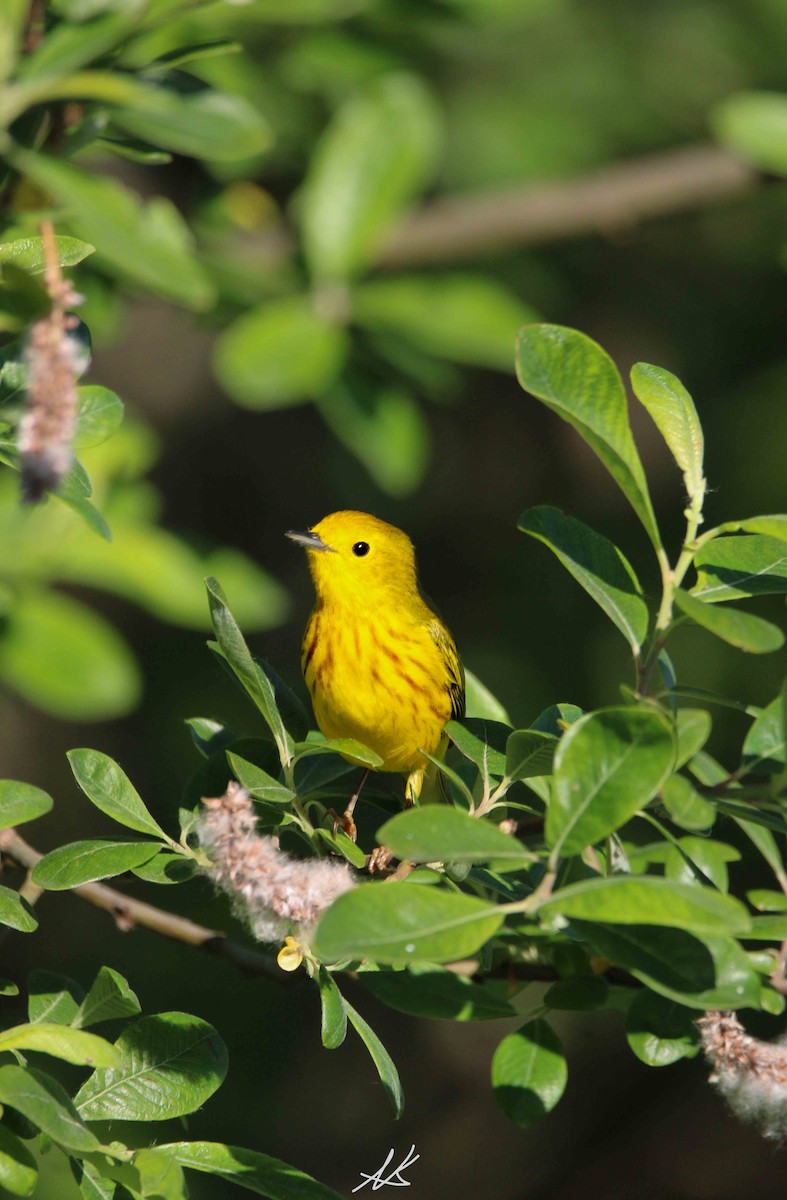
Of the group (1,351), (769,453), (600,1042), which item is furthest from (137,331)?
(1,351)

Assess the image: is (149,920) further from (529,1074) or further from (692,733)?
(692,733)

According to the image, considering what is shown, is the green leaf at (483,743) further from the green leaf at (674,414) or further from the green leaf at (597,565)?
the green leaf at (674,414)

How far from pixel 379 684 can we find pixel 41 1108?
1.63 m

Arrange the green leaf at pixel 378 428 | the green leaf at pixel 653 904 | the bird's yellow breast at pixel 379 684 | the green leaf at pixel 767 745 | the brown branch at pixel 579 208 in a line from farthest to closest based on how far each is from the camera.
Result: the brown branch at pixel 579 208
the green leaf at pixel 378 428
the bird's yellow breast at pixel 379 684
the green leaf at pixel 767 745
the green leaf at pixel 653 904

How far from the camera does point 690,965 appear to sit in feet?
4.56

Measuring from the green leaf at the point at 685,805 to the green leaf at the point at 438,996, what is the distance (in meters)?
0.43

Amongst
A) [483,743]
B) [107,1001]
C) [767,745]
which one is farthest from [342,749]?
[767,745]

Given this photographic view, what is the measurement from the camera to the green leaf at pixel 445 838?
1.27 meters

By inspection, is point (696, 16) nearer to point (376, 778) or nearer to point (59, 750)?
point (376, 778)

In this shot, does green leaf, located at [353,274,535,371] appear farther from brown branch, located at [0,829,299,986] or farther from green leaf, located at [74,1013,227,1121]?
green leaf, located at [74,1013,227,1121]

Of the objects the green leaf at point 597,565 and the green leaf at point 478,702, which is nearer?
the green leaf at point 597,565

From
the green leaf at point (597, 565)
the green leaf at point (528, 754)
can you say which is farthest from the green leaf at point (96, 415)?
the green leaf at point (528, 754)

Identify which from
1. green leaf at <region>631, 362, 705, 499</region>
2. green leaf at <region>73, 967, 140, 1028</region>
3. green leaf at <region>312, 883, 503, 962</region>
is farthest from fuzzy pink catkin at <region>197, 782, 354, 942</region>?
green leaf at <region>631, 362, 705, 499</region>

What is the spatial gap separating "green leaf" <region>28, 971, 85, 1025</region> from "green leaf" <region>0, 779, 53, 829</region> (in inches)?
11.5
